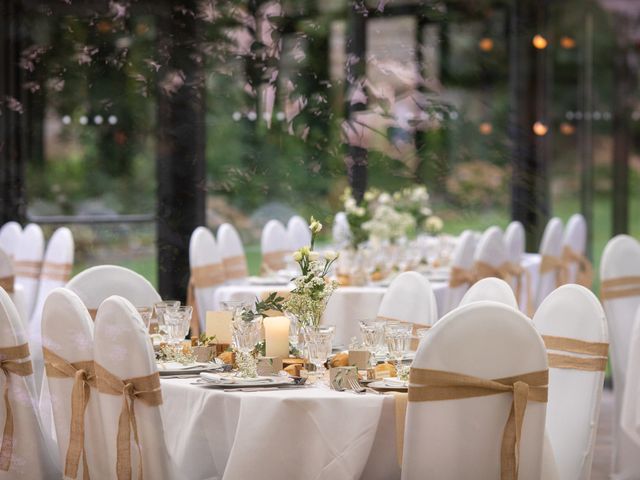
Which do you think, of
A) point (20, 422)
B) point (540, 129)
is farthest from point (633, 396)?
point (540, 129)

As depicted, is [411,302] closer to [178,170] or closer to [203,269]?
[203,269]

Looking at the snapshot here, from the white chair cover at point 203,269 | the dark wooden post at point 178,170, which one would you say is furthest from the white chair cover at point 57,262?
the white chair cover at point 203,269

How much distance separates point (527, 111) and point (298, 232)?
1.45 metres

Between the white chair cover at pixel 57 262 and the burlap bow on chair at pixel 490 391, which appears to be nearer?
the burlap bow on chair at pixel 490 391

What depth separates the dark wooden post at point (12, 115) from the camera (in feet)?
15.2

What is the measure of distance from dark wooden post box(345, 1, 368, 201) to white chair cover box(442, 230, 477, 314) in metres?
0.54

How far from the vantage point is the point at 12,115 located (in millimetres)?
4988

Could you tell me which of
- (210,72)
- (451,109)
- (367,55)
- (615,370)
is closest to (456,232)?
(451,109)

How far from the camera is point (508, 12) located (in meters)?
6.12

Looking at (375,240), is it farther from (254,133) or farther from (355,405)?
(355,405)

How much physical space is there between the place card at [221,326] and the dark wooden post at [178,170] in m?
1.83

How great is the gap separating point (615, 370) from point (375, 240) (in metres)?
1.59

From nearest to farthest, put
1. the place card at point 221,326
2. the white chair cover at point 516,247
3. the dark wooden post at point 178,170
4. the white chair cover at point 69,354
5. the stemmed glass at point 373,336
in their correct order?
the white chair cover at point 69,354
the stemmed glass at point 373,336
the place card at point 221,326
the dark wooden post at point 178,170
the white chair cover at point 516,247

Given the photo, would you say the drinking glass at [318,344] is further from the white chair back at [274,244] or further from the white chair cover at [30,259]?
the white chair back at [274,244]
